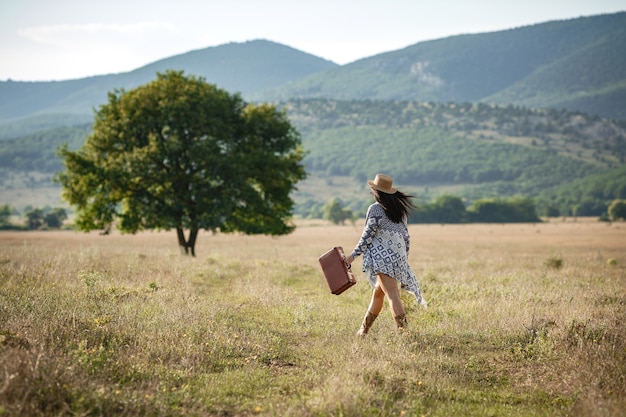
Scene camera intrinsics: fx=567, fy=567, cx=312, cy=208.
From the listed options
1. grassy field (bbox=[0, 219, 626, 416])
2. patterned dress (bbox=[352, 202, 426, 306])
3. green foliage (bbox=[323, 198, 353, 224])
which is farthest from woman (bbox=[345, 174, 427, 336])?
green foliage (bbox=[323, 198, 353, 224])

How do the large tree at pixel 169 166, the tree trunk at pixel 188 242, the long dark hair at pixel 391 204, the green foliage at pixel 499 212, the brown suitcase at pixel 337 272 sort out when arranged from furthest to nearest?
the green foliage at pixel 499 212 → the tree trunk at pixel 188 242 → the large tree at pixel 169 166 → the long dark hair at pixel 391 204 → the brown suitcase at pixel 337 272

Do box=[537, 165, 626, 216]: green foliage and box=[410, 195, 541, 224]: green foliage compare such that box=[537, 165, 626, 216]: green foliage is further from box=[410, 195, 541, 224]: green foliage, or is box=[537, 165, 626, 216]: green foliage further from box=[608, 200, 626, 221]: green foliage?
box=[608, 200, 626, 221]: green foliage

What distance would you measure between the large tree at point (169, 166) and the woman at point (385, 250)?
18068 millimetres

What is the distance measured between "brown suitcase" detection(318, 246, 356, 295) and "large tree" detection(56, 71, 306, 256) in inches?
705

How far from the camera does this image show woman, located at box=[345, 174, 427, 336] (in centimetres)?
906

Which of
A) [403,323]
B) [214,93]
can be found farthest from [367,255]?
[214,93]

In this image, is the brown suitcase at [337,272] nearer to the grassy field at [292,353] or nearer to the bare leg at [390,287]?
the bare leg at [390,287]

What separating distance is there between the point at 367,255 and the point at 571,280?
34.0 ft

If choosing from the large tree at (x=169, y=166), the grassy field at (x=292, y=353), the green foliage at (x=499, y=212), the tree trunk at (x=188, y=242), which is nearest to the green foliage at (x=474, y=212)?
the green foliage at (x=499, y=212)

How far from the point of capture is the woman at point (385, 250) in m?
9.06

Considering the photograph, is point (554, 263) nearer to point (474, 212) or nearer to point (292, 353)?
point (292, 353)

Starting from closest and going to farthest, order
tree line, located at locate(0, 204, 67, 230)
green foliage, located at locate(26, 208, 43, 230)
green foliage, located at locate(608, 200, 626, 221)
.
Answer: tree line, located at locate(0, 204, 67, 230) < green foliage, located at locate(26, 208, 43, 230) < green foliage, located at locate(608, 200, 626, 221)

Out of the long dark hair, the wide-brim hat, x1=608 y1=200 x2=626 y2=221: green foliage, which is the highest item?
the wide-brim hat

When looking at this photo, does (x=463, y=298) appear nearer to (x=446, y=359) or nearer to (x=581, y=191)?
(x=446, y=359)
